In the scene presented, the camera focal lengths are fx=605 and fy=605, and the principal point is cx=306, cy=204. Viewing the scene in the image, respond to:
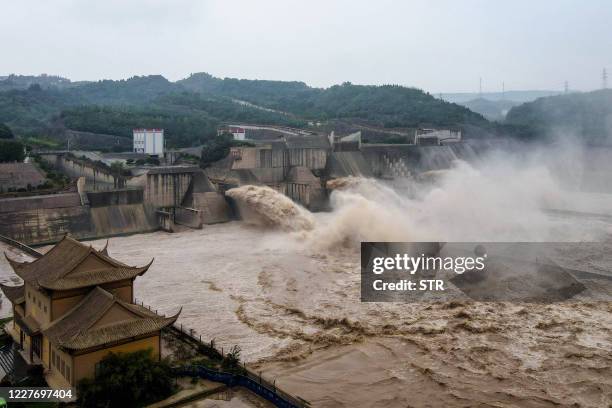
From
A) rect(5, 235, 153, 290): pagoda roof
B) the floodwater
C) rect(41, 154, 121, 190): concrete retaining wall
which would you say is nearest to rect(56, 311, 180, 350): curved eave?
rect(5, 235, 153, 290): pagoda roof

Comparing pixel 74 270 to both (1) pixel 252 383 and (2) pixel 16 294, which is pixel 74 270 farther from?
(1) pixel 252 383

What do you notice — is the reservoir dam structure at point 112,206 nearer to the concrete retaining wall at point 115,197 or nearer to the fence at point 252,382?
the concrete retaining wall at point 115,197

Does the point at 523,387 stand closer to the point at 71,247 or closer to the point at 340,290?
the point at 340,290

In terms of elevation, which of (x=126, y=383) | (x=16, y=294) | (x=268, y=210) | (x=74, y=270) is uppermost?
(x=74, y=270)

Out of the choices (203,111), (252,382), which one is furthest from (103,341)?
(203,111)

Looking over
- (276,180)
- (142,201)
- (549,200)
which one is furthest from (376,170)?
(142,201)

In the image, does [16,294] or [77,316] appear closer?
[77,316]
